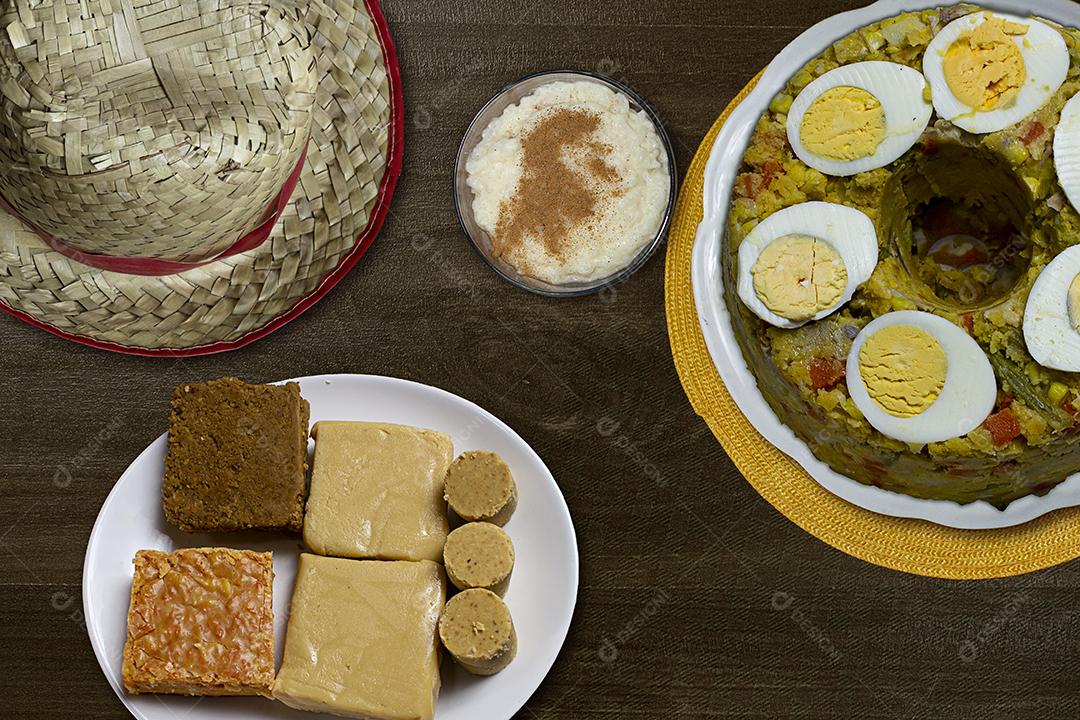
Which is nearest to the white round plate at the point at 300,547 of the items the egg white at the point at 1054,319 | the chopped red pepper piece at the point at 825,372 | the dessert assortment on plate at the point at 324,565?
the dessert assortment on plate at the point at 324,565

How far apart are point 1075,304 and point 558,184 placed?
1.04 metres

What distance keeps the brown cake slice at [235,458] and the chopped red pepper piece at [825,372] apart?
3.39 ft

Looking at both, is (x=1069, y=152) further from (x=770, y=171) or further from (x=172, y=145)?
(x=172, y=145)

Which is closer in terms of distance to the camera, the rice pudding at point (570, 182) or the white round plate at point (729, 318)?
the white round plate at point (729, 318)

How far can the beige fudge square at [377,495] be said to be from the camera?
2.00m

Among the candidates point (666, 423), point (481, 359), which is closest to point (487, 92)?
point (481, 359)

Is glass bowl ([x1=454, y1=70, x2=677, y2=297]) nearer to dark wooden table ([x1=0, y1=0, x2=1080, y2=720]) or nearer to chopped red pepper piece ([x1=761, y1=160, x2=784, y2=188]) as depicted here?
dark wooden table ([x1=0, y1=0, x2=1080, y2=720])

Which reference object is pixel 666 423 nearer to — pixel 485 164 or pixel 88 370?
pixel 485 164

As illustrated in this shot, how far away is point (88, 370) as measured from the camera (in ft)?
7.22

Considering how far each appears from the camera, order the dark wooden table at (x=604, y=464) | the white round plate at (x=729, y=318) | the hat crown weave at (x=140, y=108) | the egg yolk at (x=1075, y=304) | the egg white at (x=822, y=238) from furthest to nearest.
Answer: the dark wooden table at (x=604, y=464)
the white round plate at (x=729, y=318)
the egg white at (x=822, y=238)
the egg yolk at (x=1075, y=304)
the hat crown weave at (x=140, y=108)

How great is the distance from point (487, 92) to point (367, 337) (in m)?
0.62

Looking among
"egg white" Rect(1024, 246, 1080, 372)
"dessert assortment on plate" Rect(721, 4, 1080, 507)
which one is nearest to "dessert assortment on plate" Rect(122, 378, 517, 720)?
"dessert assortment on plate" Rect(721, 4, 1080, 507)

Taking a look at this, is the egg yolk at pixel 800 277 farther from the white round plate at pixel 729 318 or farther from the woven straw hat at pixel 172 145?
the woven straw hat at pixel 172 145

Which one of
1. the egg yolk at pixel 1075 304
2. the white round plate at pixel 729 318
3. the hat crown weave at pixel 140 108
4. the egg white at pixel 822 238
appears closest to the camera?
the hat crown weave at pixel 140 108
